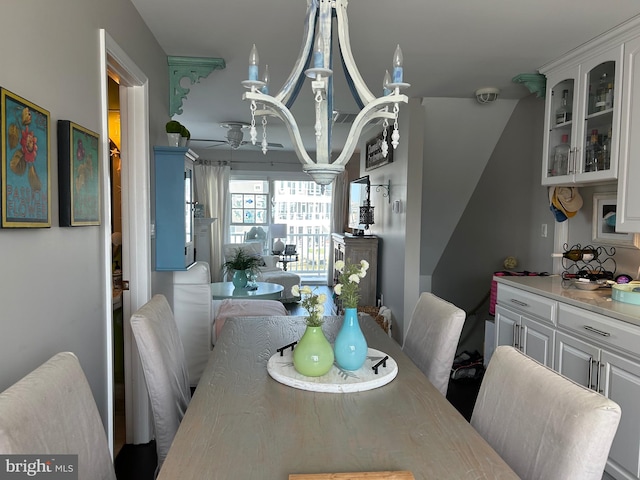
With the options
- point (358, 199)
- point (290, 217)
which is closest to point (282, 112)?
point (358, 199)

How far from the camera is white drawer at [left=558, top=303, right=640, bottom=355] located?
6.41 ft

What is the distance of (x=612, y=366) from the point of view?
6.79 feet

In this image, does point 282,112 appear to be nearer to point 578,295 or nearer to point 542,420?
point 542,420

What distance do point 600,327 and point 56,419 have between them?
2.29m

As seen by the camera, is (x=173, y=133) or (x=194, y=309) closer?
(x=173, y=133)

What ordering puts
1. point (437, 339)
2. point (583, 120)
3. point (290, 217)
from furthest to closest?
1. point (290, 217)
2. point (583, 120)
3. point (437, 339)

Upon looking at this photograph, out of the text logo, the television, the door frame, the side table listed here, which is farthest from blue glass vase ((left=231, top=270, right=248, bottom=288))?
the text logo

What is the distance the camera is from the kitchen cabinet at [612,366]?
1942 mm

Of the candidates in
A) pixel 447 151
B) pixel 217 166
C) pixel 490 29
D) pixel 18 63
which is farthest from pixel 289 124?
pixel 217 166

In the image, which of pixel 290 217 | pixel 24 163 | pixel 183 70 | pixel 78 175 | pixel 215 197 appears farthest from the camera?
pixel 290 217

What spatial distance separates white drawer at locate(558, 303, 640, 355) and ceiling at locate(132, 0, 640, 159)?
5.12 ft

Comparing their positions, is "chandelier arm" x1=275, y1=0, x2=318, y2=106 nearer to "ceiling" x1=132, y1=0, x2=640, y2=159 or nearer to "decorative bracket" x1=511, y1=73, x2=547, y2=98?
"ceiling" x1=132, y1=0, x2=640, y2=159

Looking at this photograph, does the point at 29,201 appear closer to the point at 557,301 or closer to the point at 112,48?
the point at 112,48

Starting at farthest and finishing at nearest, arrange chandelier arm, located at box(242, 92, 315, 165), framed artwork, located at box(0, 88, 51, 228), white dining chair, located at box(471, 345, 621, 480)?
1. chandelier arm, located at box(242, 92, 315, 165)
2. framed artwork, located at box(0, 88, 51, 228)
3. white dining chair, located at box(471, 345, 621, 480)
